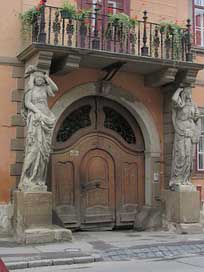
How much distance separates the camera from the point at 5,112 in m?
11.8

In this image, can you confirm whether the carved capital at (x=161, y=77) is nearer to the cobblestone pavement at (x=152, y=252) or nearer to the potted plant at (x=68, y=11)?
the potted plant at (x=68, y=11)

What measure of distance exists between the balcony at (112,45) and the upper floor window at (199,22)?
1.23 metres

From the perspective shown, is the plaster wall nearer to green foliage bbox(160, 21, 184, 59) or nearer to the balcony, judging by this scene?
the balcony

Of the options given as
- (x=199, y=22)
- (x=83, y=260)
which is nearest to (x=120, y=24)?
(x=199, y=22)

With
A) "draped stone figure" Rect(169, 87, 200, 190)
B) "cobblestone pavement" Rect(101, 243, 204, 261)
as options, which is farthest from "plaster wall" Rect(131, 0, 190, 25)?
"cobblestone pavement" Rect(101, 243, 204, 261)

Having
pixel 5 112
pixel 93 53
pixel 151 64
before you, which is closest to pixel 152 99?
pixel 151 64

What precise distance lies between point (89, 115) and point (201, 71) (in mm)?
3492

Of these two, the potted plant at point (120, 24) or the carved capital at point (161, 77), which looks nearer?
the potted plant at point (120, 24)

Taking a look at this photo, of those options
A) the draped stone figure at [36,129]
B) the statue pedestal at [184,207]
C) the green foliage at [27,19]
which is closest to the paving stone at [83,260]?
the draped stone figure at [36,129]

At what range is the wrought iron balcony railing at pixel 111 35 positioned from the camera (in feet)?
38.4

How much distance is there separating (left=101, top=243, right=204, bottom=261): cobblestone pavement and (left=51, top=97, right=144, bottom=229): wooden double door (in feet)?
9.35

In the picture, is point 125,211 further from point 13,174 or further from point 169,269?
point 169,269

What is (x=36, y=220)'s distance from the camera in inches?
426

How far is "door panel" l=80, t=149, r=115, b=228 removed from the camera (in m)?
12.9
